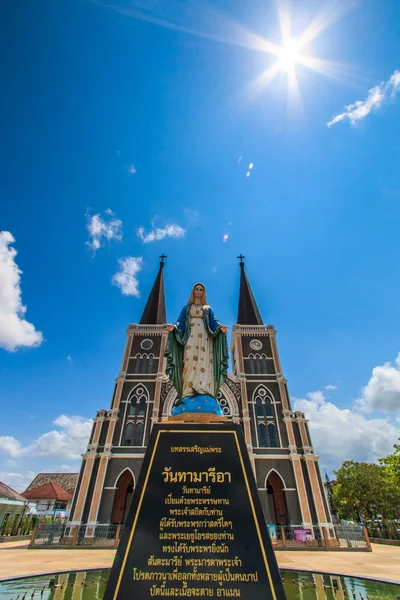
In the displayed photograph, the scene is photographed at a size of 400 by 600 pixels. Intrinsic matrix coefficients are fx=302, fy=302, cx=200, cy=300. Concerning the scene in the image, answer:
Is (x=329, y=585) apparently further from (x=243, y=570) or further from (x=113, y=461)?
(x=113, y=461)

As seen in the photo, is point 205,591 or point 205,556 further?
point 205,556

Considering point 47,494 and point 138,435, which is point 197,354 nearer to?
point 138,435

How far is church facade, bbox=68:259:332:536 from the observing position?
21.8 m

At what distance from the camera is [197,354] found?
20.6 ft

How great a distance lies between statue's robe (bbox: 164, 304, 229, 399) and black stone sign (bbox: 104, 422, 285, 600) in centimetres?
162

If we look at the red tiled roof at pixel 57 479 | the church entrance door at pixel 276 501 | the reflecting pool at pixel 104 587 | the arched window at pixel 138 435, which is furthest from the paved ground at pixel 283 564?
the red tiled roof at pixel 57 479

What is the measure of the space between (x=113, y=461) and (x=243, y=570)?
77.2 ft

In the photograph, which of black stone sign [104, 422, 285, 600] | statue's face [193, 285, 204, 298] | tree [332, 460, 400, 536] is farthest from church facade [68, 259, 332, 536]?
black stone sign [104, 422, 285, 600]

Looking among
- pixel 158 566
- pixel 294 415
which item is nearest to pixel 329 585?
pixel 158 566

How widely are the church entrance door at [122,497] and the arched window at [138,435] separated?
2.05 m

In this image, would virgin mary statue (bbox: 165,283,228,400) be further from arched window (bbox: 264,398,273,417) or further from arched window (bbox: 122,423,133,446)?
arched window (bbox: 264,398,273,417)

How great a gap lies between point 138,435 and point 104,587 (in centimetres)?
1911

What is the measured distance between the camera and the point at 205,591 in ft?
9.86

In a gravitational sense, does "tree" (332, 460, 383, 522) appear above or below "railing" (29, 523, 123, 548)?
above
